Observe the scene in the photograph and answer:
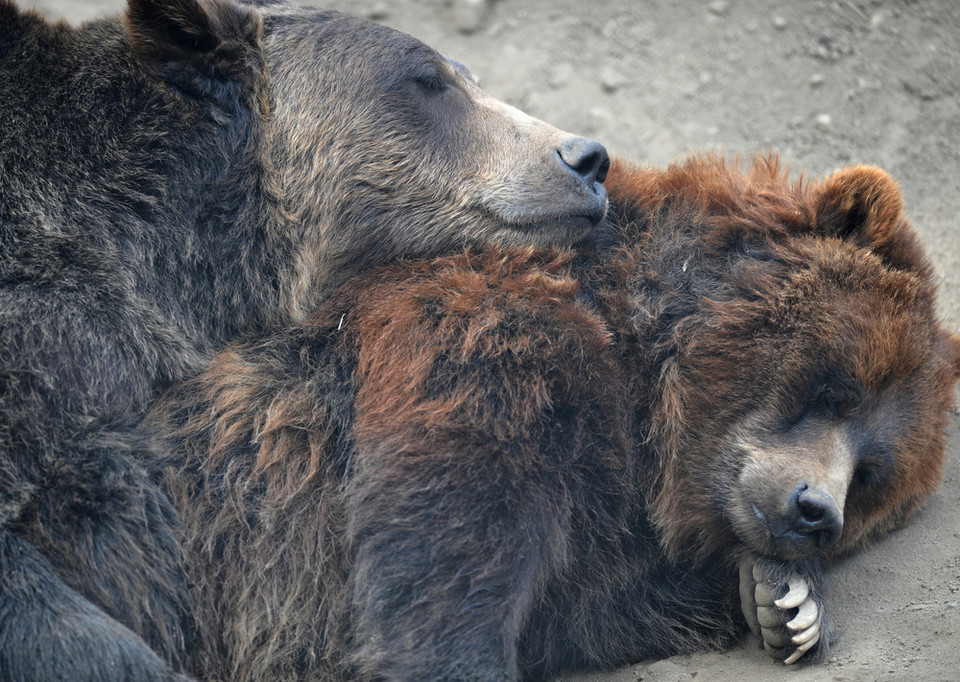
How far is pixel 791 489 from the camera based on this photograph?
3.71m

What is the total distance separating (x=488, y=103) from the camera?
4.76 metres

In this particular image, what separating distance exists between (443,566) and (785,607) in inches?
54.6

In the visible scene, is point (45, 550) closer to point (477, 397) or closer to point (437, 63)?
point (477, 397)

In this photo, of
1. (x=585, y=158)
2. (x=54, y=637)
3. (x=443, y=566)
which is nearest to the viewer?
(x=54, y=637)

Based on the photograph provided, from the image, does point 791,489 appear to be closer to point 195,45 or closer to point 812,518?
point 812,518

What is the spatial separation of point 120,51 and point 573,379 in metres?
2.31

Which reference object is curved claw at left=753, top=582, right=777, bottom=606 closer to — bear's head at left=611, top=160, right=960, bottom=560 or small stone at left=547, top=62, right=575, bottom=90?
bear's head at left=611, top=160, right=960, bottom=560

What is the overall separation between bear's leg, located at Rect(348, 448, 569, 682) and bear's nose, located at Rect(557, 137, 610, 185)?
1.51 m

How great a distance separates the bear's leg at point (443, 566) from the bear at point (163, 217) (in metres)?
0.73

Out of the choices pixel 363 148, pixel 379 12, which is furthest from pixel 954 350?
pixel 379 12

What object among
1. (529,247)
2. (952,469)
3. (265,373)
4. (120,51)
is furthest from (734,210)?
(120,51)

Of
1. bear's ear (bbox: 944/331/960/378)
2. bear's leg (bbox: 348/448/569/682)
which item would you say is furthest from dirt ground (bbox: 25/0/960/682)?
bear's leg (bbox: 348/448/569/682)

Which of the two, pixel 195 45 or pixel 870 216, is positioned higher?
pixel 195 45

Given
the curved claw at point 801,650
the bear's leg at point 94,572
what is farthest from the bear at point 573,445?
the bear's leg at point 94,572
